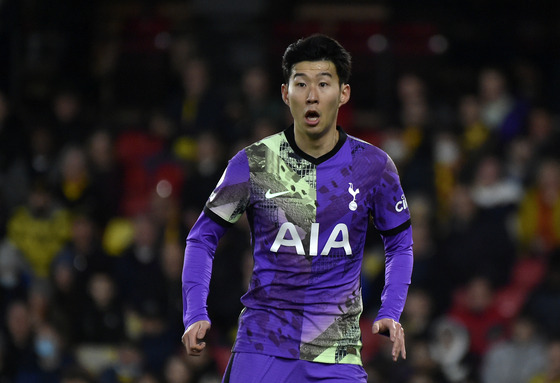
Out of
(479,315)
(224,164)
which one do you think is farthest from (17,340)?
(479,315)

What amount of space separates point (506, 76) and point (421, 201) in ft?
7.95

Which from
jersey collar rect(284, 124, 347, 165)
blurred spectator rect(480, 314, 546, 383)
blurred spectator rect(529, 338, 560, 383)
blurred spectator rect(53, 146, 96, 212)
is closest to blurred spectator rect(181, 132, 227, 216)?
blurred spectator rect(53, 146, 96, 212)

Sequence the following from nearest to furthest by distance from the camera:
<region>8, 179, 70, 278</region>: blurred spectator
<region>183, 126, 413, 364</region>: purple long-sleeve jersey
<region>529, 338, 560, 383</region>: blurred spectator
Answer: <region>183, 126, 413, 364</region>: purple long-sleeve jersey < <region>529, 338, 560, 383</region>: blurred spectator < <region>8, 179, 70, 278</region>: blurred spectator

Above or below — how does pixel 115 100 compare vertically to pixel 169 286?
above

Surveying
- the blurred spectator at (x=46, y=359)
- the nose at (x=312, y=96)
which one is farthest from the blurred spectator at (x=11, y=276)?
the nose at (x=312, y=96)

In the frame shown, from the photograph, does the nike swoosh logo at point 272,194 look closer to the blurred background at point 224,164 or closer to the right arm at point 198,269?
the right arm at point 198,269

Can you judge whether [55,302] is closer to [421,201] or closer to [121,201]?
[121,201]

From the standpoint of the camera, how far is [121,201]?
10.6 m

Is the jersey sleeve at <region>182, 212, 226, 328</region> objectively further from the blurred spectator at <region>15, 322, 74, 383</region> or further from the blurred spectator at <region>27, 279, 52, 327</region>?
the blurred spectator at <region>27, 279, 52, 327</region>

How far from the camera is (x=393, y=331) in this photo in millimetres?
4422

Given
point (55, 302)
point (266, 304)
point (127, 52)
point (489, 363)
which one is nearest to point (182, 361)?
point (55, 302)

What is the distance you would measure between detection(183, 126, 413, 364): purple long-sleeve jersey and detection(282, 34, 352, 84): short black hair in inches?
11.4

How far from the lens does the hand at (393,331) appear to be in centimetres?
438

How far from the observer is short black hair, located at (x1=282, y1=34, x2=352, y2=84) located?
466 centimetres
